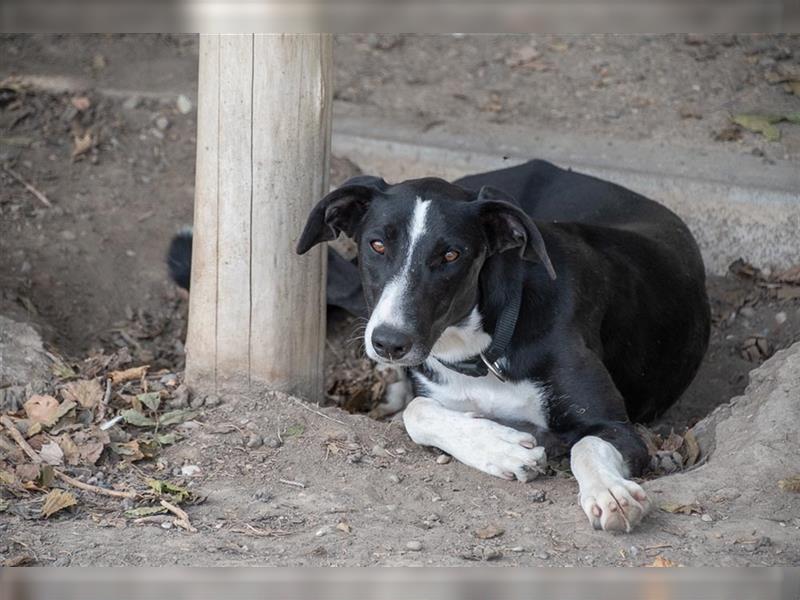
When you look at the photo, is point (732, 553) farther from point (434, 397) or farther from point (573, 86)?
point (573, 86)

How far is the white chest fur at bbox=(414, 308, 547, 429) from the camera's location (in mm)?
4188

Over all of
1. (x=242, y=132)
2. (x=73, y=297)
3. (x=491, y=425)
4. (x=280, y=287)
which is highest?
(x=242, y=132)

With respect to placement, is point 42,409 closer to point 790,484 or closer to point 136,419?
point 136,419

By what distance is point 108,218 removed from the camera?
616cm

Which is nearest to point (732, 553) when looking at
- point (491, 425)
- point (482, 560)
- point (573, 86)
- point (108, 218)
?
point (482, 560)

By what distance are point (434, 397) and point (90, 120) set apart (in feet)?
11.5

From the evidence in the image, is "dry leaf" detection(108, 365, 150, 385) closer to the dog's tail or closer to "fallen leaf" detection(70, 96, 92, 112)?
the dog's tail

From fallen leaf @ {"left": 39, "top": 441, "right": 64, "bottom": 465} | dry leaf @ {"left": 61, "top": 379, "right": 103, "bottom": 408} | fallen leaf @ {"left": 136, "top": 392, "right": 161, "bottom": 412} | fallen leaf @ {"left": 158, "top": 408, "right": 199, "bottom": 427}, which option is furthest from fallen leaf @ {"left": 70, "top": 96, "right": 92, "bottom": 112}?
fallen leaf @ {"left": 39, "top": 441, "right": 64, "bottom": 465}

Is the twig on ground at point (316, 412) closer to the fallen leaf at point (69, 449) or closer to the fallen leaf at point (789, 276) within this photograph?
the fallen leaf at point (69, 449)

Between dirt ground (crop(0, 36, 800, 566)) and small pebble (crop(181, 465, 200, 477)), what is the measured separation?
0.02 m

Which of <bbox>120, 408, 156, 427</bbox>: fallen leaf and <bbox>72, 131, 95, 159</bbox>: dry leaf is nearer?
<bbox>120, 408, 156, 427</bbox>: fallen leaf

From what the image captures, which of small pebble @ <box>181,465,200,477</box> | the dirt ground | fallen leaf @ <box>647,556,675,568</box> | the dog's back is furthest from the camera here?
the dog's back

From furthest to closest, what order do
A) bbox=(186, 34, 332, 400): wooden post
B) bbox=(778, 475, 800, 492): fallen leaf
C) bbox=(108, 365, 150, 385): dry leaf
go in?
bbox=(108, 365, 150, 385): dry leaf < bbox=(186, 34, 332, 400): wooden post < bbox=(778, 475, 800, 492): fallen leaf

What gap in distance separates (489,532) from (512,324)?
37.5 inches
